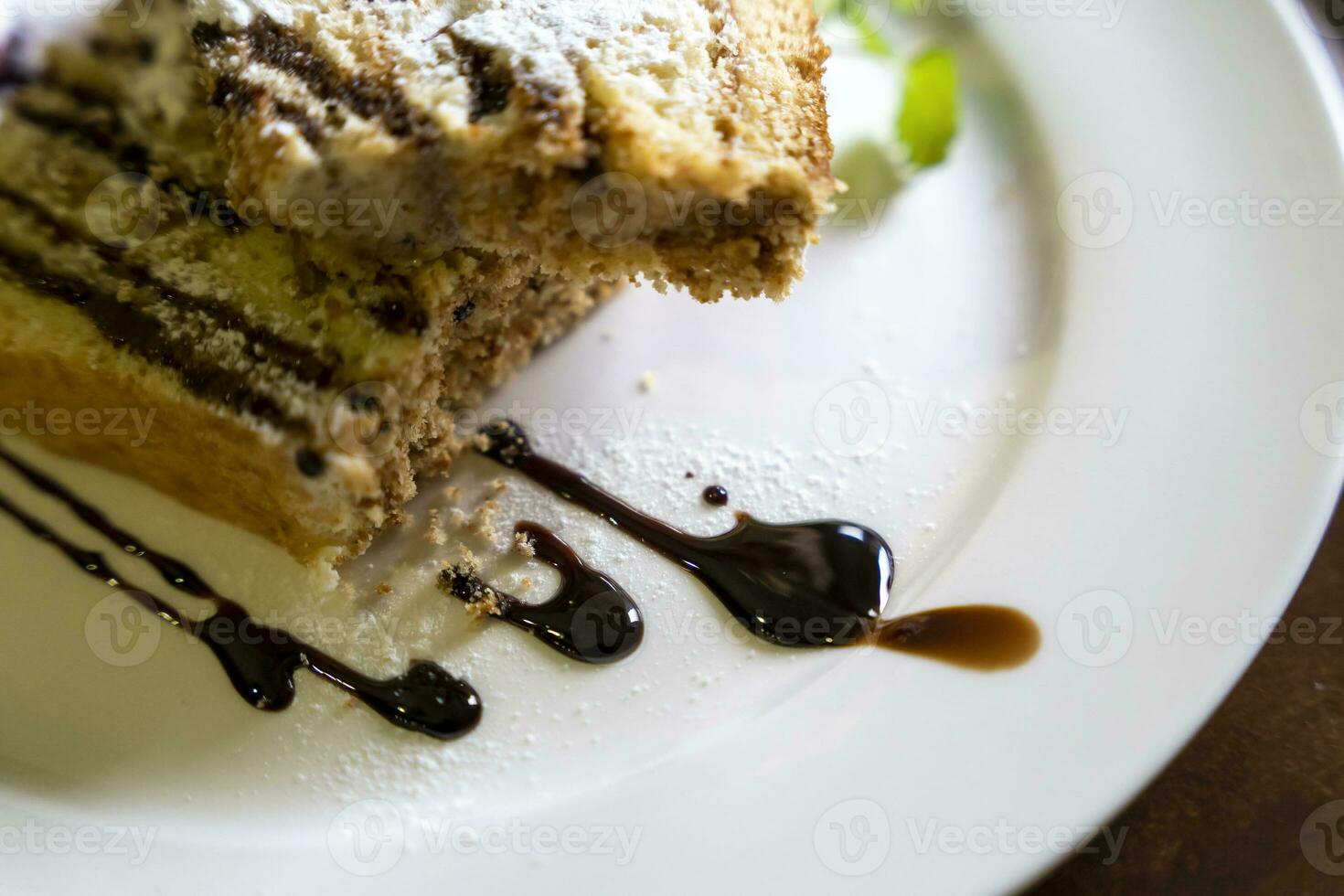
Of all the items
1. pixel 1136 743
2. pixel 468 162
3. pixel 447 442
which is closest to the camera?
pixel 1136 743

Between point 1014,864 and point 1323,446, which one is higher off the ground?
point 1323,446

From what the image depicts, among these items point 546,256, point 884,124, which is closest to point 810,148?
point 546,256

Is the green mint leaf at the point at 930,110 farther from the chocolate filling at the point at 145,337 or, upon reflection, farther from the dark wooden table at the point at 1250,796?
the chocolate filling at the point at 145,337

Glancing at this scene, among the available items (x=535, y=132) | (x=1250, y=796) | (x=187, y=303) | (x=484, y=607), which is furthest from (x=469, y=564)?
(x=1250, y=796)

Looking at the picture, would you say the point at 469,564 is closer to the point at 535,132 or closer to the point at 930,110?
the point at 535,132

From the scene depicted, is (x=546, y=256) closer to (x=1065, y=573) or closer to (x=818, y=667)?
(x=818, y=667)

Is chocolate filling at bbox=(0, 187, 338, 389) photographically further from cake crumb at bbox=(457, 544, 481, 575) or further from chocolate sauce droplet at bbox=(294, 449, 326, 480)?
cake crumb at bbox=(457, 544, 481, 575)
